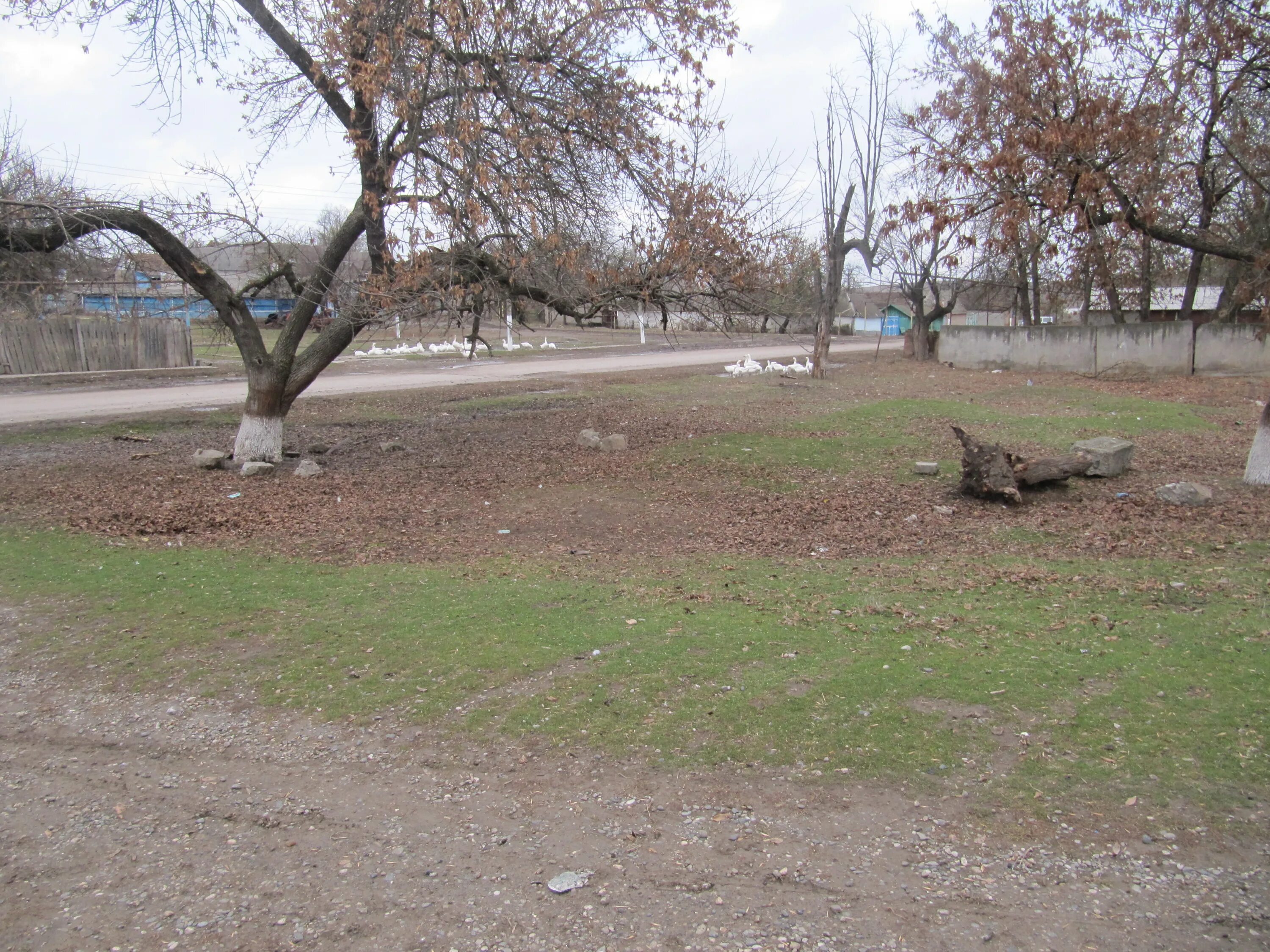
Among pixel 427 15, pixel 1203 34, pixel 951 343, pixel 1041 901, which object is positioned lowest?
pixel 1041 901

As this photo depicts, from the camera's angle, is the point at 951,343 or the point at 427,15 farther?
the point at 951,343

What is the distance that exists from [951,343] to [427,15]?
22598 mm

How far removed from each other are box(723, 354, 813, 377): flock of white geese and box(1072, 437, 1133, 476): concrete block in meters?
14.9

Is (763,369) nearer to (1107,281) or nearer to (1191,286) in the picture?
(1107,281)

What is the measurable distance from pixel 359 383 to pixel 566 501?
16.1 meters

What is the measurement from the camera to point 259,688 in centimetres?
492

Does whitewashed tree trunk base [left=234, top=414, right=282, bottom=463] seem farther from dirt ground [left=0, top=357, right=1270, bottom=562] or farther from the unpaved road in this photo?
the unpaved road

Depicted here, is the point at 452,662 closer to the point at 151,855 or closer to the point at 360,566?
the point at 151,855

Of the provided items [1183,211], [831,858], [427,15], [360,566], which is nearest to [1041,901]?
[831,858]

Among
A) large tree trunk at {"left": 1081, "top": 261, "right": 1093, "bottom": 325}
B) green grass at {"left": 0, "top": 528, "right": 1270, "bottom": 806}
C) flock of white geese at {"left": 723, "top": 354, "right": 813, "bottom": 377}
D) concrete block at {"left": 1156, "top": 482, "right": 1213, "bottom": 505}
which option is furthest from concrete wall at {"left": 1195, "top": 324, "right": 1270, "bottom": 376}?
green grass at {"left": 0, "top": 528, "right": 1270, "bottom": 806}

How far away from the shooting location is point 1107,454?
32.3ft

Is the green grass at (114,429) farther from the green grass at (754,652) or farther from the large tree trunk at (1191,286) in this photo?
the large tree trunk at (1191,286)

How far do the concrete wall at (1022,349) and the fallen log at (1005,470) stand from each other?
16.8 m

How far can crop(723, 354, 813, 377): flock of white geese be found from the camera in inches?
995
